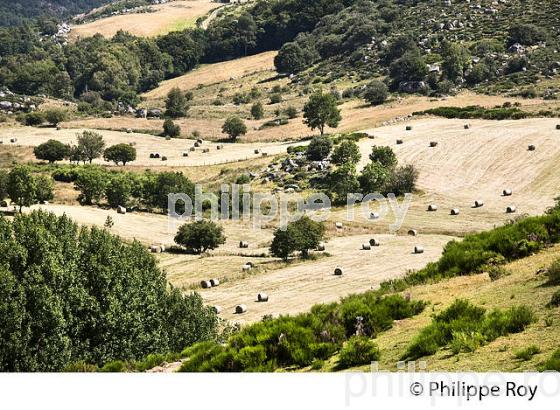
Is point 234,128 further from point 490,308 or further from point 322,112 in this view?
point 490,308

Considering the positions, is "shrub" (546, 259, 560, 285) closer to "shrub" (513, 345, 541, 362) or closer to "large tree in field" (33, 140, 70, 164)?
"shrub" (513, 345, 541, 362)

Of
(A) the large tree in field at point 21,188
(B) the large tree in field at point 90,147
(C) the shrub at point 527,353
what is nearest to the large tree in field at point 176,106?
(B) the large tree in field at point 90,147

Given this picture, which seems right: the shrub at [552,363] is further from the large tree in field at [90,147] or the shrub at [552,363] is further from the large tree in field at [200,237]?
the large tree in field at [90,147]

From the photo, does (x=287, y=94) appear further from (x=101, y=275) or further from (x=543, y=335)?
(x=543, y=335)

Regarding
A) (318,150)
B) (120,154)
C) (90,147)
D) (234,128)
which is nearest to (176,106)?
(234,128)

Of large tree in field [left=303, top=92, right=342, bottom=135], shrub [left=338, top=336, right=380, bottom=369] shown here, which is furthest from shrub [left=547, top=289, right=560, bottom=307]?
large tree in field [left=303, top=92, right=342, bottom=135]
